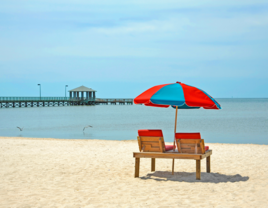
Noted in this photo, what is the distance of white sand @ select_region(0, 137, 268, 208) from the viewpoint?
4738mm

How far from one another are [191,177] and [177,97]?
1.79 meters

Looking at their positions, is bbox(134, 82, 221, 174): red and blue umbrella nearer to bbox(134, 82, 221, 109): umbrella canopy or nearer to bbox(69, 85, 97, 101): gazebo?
bbox(134, 82, 221, 109): umbrella canopy

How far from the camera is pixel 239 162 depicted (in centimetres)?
849

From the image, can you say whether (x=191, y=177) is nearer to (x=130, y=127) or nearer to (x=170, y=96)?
(x=170, y=96)

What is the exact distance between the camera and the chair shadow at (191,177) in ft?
20.5

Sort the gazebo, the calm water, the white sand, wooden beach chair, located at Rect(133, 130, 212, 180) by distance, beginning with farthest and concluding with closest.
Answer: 1. the gazebo
2. the calm water
3. wooden beach chair, located at Rect(133, 130, 212, 180)
4. the white sand

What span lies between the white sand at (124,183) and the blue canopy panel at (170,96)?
4.86 ft

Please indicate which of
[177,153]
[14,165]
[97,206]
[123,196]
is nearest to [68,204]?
[97,206]

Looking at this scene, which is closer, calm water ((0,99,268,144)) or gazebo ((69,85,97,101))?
calm water ((0,99,268,144))

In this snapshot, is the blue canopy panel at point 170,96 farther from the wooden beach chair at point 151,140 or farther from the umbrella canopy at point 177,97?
the wooden beach chair at point 151,140

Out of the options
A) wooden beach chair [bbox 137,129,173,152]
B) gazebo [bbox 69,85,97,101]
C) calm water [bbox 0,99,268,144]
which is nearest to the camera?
wooden beach chair [bbox 137,129,173,152]

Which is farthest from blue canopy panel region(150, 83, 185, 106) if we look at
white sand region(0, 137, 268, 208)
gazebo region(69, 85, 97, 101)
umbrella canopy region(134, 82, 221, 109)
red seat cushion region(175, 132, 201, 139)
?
gazebo region(69, 85, 97, 101)

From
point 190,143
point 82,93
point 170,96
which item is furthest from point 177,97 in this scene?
point 82,93

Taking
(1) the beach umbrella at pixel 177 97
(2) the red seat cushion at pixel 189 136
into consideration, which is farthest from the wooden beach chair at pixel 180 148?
(1) the beach umbrella at pixel 177 97
